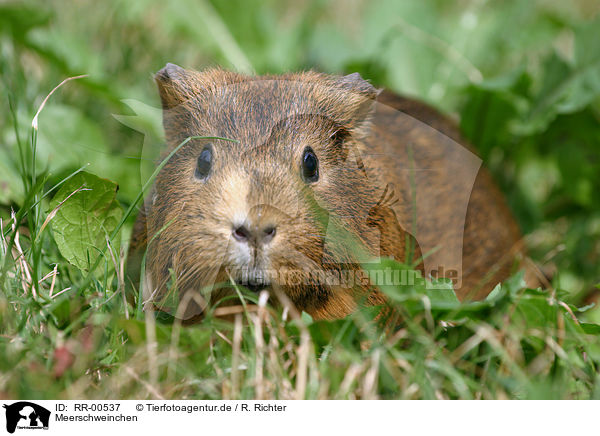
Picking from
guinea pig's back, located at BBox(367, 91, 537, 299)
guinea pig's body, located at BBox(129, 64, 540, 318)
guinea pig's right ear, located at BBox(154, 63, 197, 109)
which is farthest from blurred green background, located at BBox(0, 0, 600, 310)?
guinea pig's body, located at BBox(129, 64, 540, 318)

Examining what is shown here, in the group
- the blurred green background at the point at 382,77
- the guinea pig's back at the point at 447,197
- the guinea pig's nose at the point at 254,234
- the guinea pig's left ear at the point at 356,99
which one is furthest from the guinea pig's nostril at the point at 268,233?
the blurred green background at the point at 382,77

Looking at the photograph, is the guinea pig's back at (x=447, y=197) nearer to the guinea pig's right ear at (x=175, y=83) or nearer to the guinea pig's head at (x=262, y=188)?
the guinea pig's head at (x=262, y=188)

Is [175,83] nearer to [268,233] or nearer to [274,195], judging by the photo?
[274,195]

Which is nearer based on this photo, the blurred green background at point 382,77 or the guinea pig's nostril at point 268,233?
the guinea pig's nostril at point 268,233

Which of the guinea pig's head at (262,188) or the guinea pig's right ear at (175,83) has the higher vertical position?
the guinea pig's right ear at (175,83)

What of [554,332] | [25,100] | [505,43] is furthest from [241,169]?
[505,43]

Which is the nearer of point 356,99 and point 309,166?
point 309,166
